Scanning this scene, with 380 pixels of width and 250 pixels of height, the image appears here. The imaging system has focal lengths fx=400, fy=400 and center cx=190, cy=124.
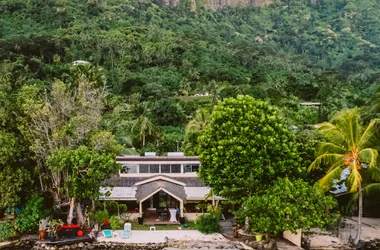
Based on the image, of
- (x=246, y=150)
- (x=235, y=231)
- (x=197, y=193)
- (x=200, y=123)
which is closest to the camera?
(x=246, y=150)

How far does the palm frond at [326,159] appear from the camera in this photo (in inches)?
672

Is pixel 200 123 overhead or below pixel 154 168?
overhead

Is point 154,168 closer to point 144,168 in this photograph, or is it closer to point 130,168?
point 144,168

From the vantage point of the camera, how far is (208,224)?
63.0 feet

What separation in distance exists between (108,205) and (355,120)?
12591 millimetres

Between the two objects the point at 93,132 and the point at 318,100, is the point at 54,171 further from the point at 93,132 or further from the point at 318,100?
the point at 318,100

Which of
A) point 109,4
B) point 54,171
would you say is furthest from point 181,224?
point 109,4

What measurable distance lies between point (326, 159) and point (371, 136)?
2.22 metres

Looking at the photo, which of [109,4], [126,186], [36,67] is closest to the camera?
[126,186]

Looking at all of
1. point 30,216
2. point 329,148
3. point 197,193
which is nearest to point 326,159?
point 329,148

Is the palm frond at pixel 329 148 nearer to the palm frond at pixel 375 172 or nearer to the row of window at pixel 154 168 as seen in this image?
the palm frond at pixel 375 172

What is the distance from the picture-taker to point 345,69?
9094 cm

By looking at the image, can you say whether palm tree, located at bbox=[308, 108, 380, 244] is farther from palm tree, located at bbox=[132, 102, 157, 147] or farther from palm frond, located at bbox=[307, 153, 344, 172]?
palm tree, located at bbox=[132, 102, 157, 147]

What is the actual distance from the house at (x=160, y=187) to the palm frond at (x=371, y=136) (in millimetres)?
7712
